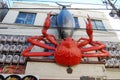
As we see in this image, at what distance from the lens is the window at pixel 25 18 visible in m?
16.6

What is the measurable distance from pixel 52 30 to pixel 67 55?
169 inches

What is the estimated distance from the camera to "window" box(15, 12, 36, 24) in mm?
16594

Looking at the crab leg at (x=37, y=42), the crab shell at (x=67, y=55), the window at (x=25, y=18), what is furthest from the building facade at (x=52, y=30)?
the crab leg at (x=37, y=42)

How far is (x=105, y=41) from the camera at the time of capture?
1537cm

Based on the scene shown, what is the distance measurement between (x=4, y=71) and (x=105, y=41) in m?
6.38

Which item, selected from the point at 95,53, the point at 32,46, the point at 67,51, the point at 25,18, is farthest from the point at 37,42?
the point at 25,18

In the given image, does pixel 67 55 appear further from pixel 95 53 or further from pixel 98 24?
pixel 98 24

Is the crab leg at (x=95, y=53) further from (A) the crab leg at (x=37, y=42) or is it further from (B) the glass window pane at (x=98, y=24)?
(B) the glass window pane at (x=98, y=24)

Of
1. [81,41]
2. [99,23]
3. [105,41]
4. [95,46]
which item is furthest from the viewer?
[99,23]

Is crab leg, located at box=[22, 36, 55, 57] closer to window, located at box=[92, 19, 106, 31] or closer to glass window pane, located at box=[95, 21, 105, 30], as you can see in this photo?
window, located at box=[92, 19, 106, 31]

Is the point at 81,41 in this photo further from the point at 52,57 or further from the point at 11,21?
the point at 11,21

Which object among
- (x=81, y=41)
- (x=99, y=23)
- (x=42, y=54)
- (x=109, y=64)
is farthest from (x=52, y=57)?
(x=99, y=23)

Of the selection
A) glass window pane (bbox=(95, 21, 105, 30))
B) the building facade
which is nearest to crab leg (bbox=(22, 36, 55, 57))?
the building facade

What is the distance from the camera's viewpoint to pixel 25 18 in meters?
17.0
